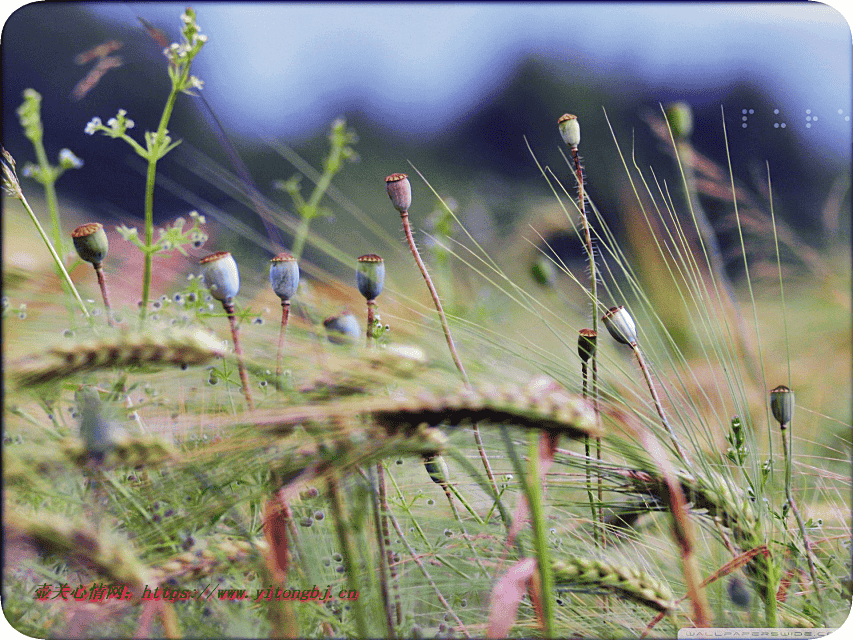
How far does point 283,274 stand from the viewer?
623 millimetres

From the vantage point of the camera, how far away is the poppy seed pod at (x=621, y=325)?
2.06 ft

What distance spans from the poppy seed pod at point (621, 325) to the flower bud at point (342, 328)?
0.29 meters

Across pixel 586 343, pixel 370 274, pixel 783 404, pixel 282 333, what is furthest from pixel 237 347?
pixel 783 404

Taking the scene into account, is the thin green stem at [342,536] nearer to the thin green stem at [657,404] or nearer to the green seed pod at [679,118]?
the thin green stem at [657,404]

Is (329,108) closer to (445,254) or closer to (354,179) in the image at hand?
(354,179)

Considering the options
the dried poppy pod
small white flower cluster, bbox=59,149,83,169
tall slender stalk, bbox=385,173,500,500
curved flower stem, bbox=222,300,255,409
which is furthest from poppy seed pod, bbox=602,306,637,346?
small white flower cluster, bbox=59,149,83,169

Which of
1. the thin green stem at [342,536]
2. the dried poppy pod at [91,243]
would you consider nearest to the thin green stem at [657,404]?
the thin green stem at [342,536]

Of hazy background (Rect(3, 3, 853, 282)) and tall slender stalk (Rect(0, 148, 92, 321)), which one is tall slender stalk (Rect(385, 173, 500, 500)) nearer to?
hazy background (Rect(3, 3, 853, 282))

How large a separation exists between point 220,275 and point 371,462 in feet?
0.93

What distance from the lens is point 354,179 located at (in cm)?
99

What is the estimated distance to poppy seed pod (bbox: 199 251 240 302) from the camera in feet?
2.04

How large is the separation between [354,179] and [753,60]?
635 mm

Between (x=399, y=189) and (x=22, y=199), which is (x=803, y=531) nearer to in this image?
(x=399, y=189)

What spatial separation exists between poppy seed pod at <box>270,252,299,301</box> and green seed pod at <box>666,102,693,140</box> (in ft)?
1.89
